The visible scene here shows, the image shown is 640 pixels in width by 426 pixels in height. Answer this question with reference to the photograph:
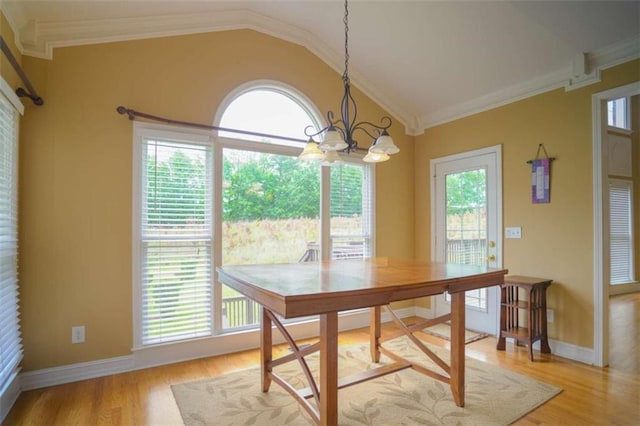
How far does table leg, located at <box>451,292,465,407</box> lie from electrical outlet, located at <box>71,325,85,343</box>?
286 cm

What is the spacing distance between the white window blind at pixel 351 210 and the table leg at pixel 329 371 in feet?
7.28

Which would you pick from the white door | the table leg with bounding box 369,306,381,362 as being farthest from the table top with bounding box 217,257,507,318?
the white door

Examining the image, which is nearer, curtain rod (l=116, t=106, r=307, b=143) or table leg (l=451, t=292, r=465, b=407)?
table leg (l=451, t=292, r=465, b=407)

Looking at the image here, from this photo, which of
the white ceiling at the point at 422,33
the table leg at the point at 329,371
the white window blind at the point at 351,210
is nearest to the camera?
the table leg at the point at 329,371

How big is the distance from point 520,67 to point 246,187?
303 centimetres

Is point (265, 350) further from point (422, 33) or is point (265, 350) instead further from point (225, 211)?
point (422, 33)

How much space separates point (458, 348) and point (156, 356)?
251 centimetres

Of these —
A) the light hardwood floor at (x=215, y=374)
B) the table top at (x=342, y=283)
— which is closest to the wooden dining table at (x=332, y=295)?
the table top at (x=342, y=283)

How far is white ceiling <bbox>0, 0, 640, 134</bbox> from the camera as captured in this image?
2.60 m

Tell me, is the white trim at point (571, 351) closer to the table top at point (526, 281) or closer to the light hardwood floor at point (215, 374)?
the light hardwood floor at point (215, 374)

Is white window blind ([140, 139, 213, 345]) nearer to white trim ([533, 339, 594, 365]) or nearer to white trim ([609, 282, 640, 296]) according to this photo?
white trim ([533, 339, 594, 365])

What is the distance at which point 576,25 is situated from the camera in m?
2.74

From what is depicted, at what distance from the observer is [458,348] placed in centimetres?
226

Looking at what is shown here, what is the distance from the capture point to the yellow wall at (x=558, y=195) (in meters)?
3.01
